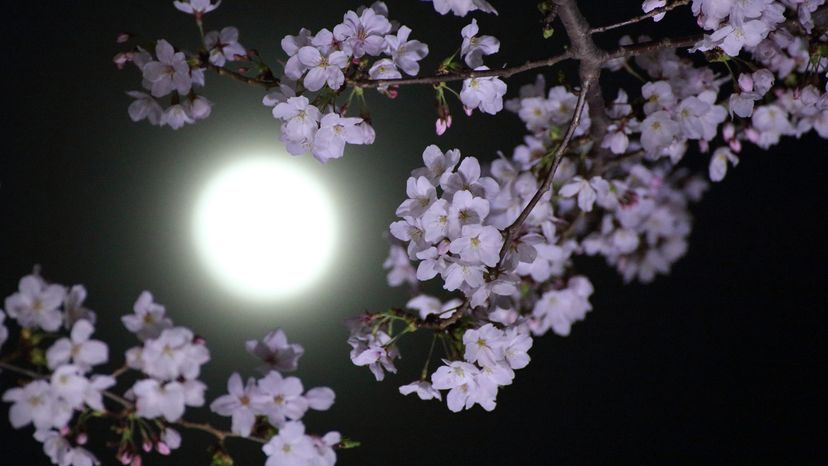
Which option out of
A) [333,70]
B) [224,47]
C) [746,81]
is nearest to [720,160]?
[746,81]

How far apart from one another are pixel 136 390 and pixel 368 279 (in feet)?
6.13

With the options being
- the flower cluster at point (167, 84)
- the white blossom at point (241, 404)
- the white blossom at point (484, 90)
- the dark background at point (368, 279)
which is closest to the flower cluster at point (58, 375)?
the white blossom at point (241, 404)

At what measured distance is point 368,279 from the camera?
2910 mm

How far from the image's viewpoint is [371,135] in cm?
115

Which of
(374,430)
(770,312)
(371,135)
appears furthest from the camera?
(770,312)

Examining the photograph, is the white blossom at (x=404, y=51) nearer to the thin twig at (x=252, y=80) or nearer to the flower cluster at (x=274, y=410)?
the thin twig at (x=252, y=80)

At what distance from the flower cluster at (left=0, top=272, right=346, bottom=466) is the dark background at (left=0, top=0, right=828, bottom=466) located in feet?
5.43

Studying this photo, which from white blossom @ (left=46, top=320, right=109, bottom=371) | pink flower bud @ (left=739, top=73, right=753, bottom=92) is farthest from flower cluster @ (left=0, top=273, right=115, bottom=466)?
pink flower bud @ (left=739, top=73, right=753, bottom=92)

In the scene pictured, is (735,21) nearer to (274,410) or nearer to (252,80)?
(252,80)

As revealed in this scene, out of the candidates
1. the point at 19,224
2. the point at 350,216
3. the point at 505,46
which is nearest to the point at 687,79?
the point at 505,46

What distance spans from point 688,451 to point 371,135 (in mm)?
2241

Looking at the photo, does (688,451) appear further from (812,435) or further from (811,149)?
(811,149)

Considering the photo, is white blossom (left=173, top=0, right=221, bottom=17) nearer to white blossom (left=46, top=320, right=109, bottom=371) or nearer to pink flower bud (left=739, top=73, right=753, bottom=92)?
white blossom (left=46, top=320, right=109, bottom=371)

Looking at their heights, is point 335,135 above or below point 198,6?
below
